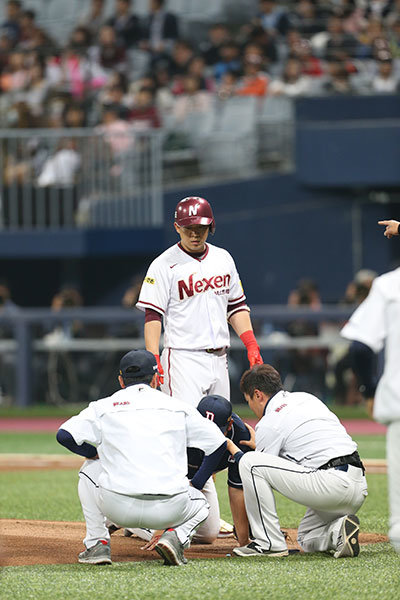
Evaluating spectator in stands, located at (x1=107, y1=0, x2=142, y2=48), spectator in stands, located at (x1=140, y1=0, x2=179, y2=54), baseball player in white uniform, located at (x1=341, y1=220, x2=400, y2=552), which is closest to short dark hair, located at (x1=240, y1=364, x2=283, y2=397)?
baseball player in white uniform, located at (x1=341, y1=220, x2=400, y2=552)

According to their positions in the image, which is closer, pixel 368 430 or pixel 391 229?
pixel 391 229

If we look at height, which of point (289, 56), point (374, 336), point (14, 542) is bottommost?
point (14, 542)

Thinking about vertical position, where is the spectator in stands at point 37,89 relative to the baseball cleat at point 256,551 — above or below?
above

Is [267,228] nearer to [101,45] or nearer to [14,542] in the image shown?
[101,45]

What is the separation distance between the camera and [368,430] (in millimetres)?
14156

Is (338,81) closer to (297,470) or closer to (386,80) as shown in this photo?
(386,80)

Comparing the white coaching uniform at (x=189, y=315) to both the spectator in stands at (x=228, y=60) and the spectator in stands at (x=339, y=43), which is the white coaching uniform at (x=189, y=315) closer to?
the spectator in stands at (x=339, y=43)

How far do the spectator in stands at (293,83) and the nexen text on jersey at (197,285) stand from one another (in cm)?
1079

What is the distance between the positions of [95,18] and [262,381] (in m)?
15.5

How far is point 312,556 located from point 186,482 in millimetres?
942

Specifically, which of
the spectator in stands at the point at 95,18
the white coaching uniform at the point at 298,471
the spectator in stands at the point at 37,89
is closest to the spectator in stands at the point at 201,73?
the spectator in stands at the point at 37,89

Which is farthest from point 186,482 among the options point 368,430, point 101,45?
point 101,45

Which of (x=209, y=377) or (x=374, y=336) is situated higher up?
(x=374, y=336)

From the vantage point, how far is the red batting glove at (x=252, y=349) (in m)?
7.22
